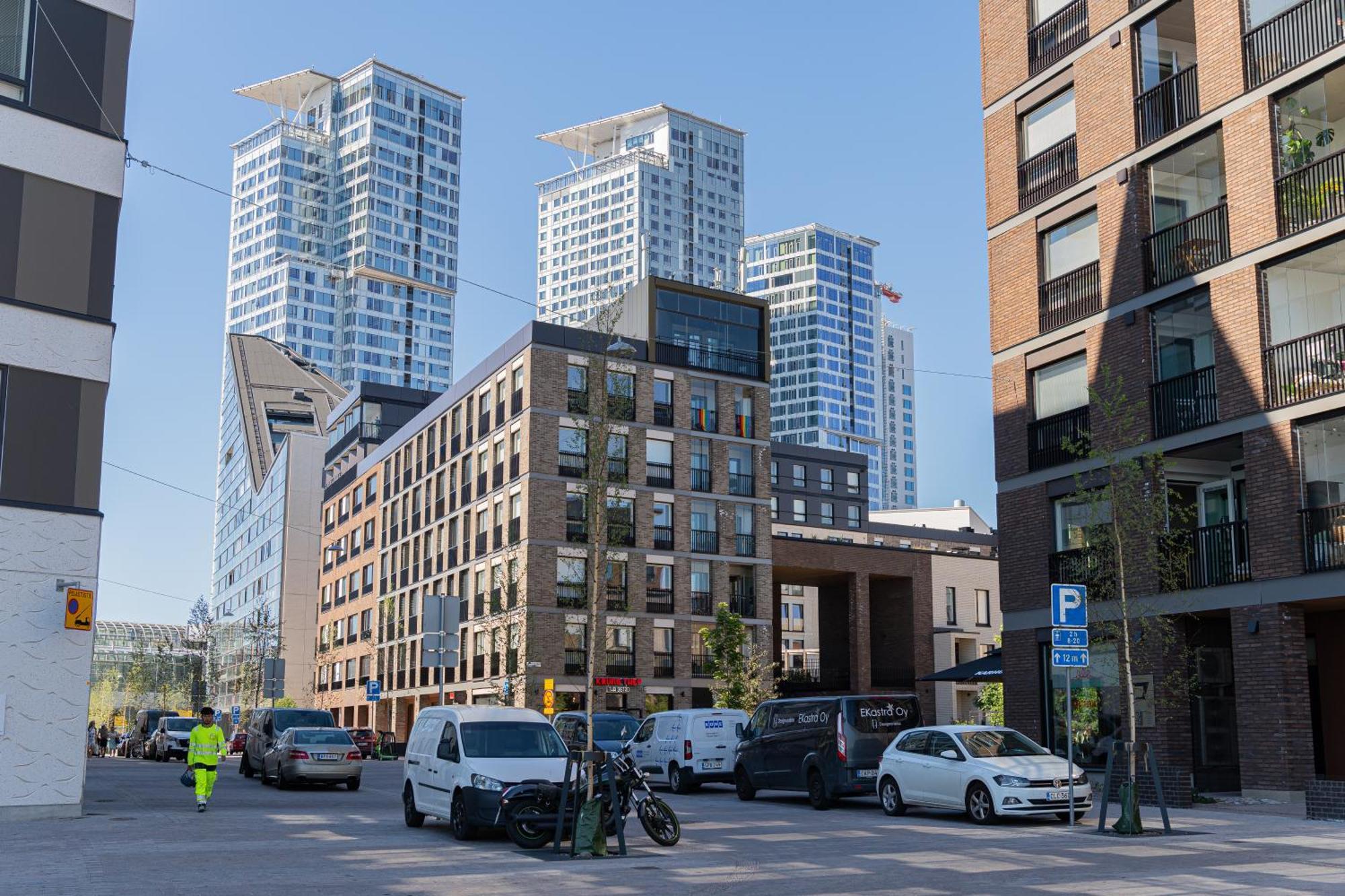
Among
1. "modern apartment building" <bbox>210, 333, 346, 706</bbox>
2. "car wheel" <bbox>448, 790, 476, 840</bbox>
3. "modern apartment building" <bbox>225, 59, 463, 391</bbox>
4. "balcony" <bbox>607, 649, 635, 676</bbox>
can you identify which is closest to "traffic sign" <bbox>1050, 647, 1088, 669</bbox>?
"car wheel" <bbox>448, 790, 476, 840</bbox>

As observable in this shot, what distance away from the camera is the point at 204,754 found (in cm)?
2317

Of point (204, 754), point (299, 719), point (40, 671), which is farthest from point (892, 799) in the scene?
point (299, 719)

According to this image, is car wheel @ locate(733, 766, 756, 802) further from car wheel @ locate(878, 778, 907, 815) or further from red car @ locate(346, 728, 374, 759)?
red car @ locate(346, 728, 374, 759)

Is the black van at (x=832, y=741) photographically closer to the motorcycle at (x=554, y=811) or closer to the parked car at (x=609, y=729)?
the motorcycle at (x=554, y=811)

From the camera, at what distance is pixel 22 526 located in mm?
22031

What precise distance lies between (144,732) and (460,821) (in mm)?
49426

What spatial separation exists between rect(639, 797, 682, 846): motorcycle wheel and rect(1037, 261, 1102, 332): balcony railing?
1673cm

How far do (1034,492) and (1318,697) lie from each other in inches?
283

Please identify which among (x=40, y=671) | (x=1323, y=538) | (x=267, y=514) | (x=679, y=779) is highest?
(x=267, y=514)

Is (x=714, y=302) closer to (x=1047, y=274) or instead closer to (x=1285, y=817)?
(x=1047, y=274)

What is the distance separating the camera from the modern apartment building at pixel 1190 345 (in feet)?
79.2

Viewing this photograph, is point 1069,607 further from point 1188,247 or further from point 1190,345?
point 1188,247

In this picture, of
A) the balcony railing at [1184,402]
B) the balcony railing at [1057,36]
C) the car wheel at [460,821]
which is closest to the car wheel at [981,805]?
the car wheel at [460,821]

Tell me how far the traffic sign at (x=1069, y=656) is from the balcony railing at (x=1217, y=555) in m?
6.25
